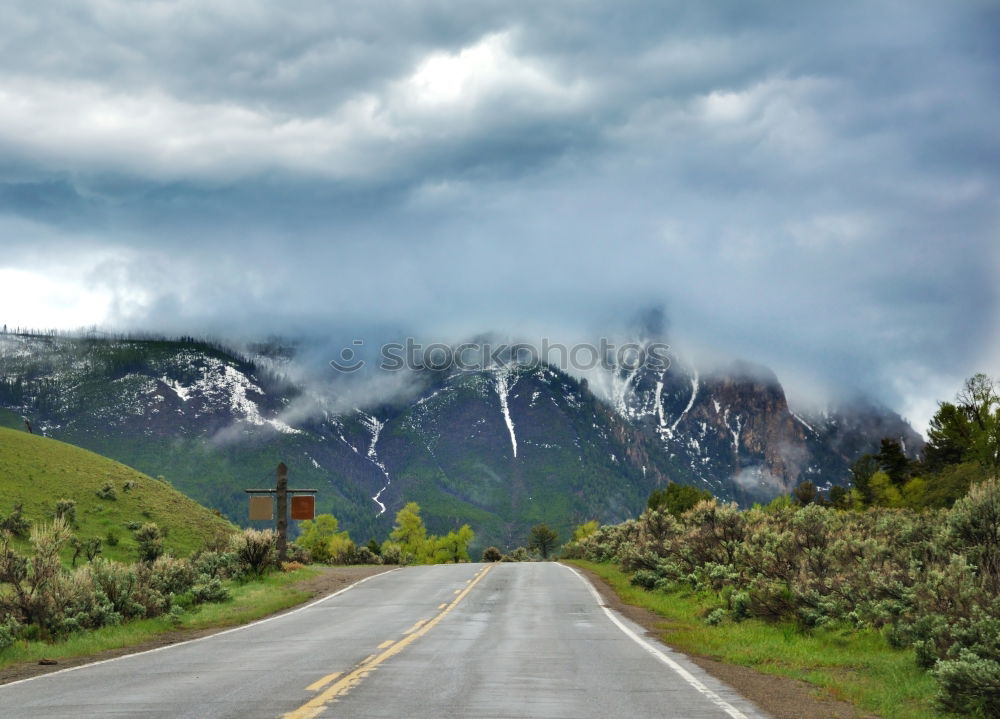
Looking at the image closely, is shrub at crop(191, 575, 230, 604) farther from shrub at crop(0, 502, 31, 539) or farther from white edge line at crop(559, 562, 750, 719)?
shrub at crop(0, 502, 31, 539)

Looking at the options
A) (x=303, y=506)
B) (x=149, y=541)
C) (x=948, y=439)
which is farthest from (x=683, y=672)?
(x=948, y=439)

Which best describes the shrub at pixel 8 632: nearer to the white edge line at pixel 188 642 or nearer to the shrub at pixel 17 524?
the white edge line at pixel 188 642

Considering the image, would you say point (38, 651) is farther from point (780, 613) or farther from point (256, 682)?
point (780, 613)

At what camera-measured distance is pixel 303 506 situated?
156 ft

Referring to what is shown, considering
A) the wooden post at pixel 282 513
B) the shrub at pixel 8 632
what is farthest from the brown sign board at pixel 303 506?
the shrub at pixel 8 632

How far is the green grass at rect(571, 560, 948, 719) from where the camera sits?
1248 cm

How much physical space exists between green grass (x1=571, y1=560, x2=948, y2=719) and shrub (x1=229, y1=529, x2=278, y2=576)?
19754mm

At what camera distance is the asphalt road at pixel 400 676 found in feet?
33.5

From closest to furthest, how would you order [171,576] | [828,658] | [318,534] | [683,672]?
[683,672] < [828,658] < [171,576] < [318,534]

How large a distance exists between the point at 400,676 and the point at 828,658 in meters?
8.56

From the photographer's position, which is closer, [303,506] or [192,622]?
[192,622]

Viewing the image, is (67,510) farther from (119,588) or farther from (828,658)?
(828,658)

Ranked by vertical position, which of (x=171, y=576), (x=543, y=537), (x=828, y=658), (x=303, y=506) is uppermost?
(x=303, y=506)

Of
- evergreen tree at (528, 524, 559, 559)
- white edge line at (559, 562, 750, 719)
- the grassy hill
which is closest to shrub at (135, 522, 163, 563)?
the grassy hill
